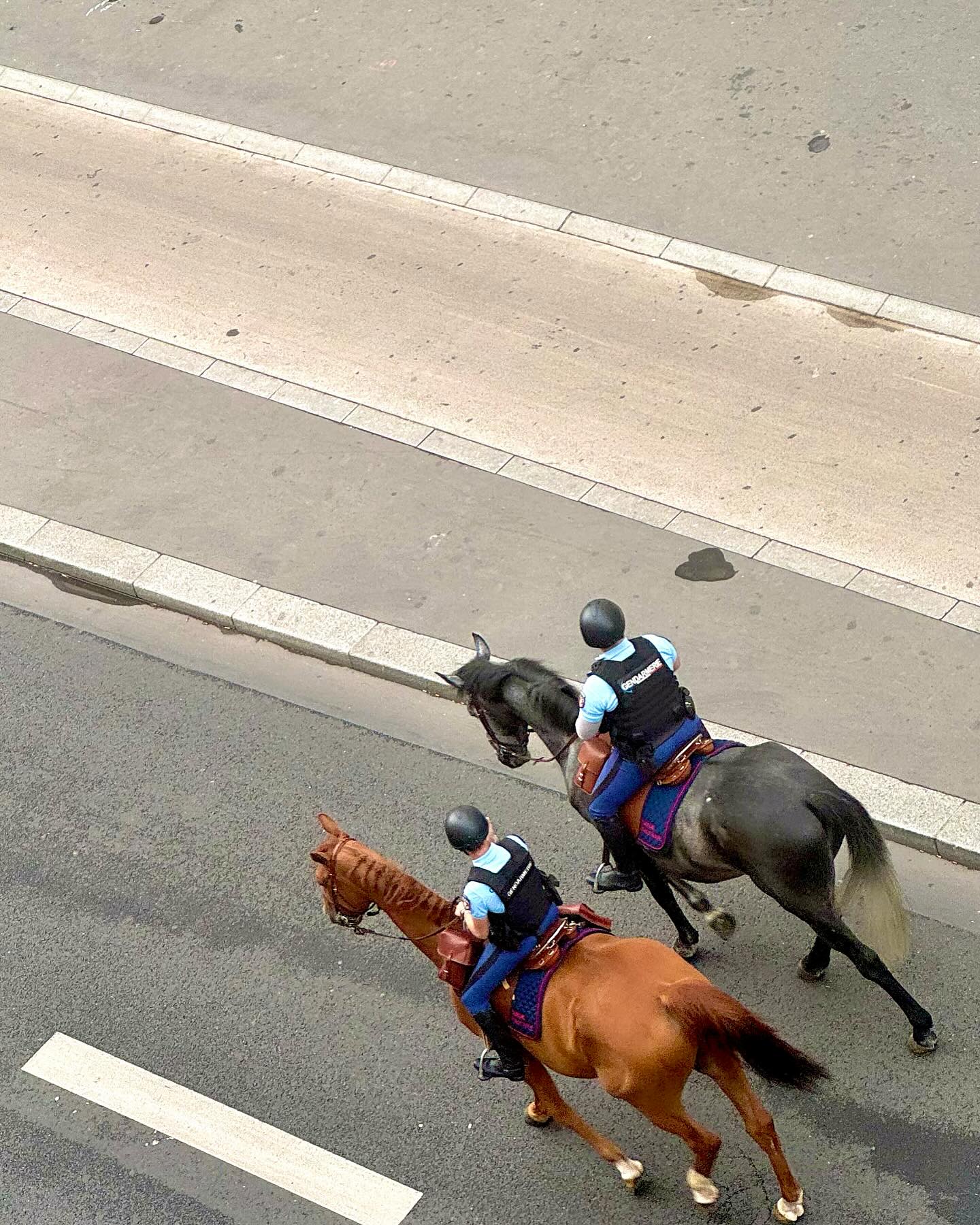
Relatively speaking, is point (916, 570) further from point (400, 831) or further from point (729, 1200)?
point (729, 1200)

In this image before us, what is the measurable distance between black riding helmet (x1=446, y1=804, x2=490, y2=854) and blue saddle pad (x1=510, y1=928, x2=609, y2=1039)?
2.01ft

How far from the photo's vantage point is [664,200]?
1229 centimetres

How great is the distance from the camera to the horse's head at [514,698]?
23.0 ft

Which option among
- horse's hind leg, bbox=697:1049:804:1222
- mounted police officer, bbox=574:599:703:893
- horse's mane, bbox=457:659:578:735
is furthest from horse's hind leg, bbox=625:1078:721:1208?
horse's mane, bbox=457:659:578:735

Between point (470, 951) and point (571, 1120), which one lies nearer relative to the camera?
point (470, 951)

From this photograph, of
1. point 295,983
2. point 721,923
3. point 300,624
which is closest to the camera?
point 721,923

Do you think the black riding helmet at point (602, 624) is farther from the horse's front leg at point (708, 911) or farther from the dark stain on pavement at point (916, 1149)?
the dark stain on pavement at point (916, 1149)

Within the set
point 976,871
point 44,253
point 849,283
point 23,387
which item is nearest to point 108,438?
point 23,387

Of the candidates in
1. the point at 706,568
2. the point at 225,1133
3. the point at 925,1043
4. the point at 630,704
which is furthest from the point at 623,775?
the point at 706,568

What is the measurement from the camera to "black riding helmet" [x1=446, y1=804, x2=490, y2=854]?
231 inches

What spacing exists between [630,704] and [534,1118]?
1979mm

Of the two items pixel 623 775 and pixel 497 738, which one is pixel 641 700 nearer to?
pixel 623 775

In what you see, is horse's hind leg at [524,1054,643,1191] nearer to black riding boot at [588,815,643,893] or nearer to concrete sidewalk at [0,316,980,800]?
black riding boot at [588,815,643,893]

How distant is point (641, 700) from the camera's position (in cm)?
666
